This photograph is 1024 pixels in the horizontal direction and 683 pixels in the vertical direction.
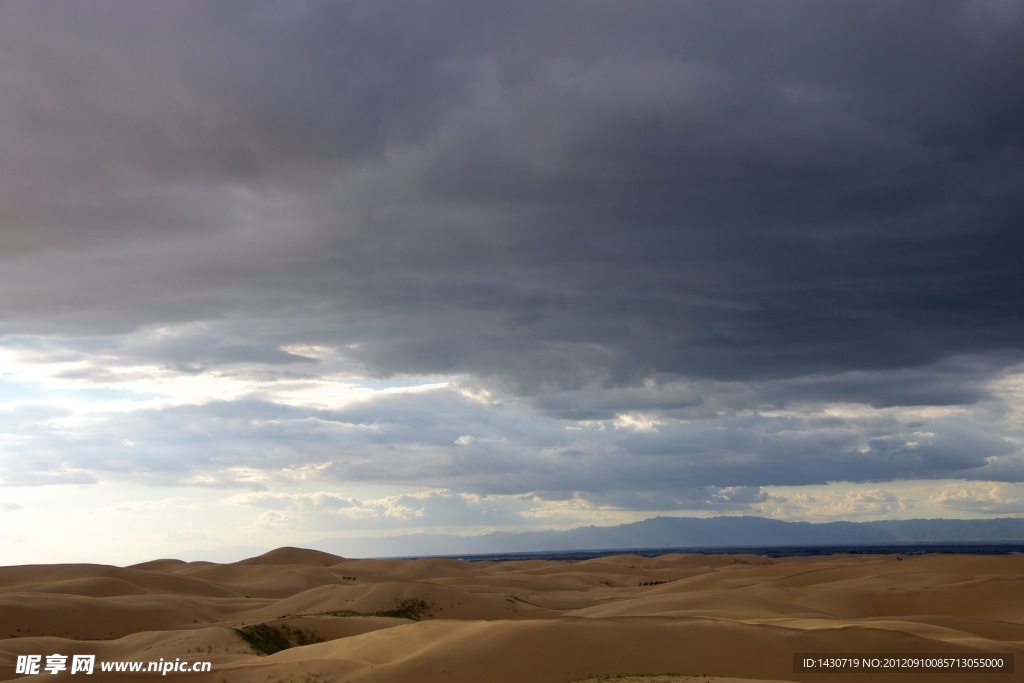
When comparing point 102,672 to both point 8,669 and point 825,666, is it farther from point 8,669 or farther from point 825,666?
point 825,666

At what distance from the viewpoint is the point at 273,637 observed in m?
35.8

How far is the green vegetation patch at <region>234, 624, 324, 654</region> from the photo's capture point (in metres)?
34.3

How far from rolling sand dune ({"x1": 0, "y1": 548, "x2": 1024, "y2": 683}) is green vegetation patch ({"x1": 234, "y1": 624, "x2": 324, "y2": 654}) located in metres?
0.10

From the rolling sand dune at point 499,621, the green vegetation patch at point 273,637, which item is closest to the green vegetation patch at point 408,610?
the rolling sand dune at point 499,621

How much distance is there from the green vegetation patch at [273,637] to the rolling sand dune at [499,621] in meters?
0.10

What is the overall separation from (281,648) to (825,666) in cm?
2053

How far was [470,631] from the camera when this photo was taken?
1048 inches

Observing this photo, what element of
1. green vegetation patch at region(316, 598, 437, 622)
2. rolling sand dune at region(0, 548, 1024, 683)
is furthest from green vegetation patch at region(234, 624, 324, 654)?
green vegetation patch at region(316, 598, 437, 622)

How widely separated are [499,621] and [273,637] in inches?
509

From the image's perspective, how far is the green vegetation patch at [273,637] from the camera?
34281mm

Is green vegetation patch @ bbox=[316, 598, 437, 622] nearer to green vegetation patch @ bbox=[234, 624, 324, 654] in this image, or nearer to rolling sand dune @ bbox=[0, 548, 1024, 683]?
rolling sand dune @ bbox=[0, 548, 1024, 683]

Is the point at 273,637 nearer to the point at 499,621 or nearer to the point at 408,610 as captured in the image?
the point at 499,621

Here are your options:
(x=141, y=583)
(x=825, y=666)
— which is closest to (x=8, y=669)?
(x=825, y=666)

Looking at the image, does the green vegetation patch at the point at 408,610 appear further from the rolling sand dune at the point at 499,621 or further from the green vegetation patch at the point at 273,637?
the green vegetation patch at the point at 273,637
